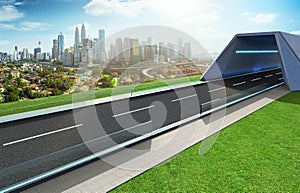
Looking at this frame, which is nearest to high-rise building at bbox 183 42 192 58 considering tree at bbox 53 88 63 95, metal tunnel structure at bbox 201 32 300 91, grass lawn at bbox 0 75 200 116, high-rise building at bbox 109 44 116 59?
high-rise building at bbox 109 44 116 59

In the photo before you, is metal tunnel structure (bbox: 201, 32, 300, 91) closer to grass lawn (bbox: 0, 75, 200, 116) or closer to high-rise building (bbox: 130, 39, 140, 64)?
grass lawn (bbox: 0, 75, 200, 116)

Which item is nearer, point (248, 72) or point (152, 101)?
point (152, 101)

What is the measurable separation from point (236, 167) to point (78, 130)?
4.95m

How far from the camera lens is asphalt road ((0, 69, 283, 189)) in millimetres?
5168

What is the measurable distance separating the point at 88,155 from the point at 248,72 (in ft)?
83.1

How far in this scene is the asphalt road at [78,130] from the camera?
517 centimetres

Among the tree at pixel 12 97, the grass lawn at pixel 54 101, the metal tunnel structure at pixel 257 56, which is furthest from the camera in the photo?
the metal tunnel structure at pixel 257 56

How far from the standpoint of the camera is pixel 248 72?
2667 cm

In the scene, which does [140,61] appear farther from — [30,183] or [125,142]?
[30,183]

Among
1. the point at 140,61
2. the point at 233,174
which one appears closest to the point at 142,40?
the point at 140,61

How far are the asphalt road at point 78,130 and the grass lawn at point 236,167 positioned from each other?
→ 1979mm

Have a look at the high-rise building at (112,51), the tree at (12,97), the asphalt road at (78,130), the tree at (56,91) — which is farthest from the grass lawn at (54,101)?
the high-rise building at (112,51)

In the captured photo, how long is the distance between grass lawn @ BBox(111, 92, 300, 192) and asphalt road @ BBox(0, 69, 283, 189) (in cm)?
198

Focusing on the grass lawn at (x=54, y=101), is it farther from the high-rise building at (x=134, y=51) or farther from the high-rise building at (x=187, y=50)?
the high-rise building at (x=187, y=50)
